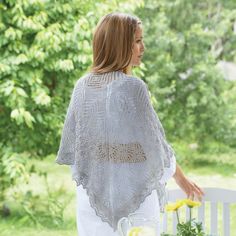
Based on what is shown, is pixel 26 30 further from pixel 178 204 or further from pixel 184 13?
pixel 178 204

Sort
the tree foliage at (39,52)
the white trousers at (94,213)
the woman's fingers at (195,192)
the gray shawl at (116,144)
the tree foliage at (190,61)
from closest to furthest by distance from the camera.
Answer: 1. the gray shawl at (116,144)
2. the white trousers at (94,213)
3. the woman's fingers at (195,192)
4. the tree foliage at (39,52)
5. the tree foliage at (190,61)

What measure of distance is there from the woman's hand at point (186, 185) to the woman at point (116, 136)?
45 mm

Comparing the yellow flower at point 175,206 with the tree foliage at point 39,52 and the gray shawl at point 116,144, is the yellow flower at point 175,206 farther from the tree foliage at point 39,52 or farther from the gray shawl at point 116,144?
the tree foliage at point 39,52

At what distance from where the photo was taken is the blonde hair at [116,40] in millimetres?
1994

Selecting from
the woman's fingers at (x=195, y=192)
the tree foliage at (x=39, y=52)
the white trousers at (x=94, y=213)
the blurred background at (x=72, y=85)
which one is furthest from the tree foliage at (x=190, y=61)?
the white trousers at (x=94, y=213)

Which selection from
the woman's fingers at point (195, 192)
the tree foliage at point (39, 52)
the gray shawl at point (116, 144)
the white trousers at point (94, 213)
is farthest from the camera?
the tree foliage at point (39, 52)

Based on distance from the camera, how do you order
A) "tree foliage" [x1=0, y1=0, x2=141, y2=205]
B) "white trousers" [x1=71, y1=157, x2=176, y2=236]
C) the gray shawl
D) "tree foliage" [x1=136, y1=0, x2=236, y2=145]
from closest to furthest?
the gray shawl → "white trousers" [x1=71, y1=157, x2=176, y2=236] → "tree foliage" [x1=0, y1=0, x2=141, y2=205] → "tree foliage" [x1=136, y1=0, x2=236, y2=145]

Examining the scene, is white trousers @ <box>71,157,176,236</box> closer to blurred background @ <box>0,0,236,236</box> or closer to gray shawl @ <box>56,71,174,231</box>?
gray shawl @ <box>56,71,174,231</box>

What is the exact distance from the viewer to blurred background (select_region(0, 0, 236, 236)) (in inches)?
122

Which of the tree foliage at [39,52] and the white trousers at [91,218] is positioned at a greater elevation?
the tree foliage at [39,52]

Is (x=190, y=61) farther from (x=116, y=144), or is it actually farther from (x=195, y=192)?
(x=116, y=144)

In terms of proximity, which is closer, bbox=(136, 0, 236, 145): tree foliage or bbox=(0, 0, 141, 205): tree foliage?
bbox=(0, 0, 141, 205): tree foliage

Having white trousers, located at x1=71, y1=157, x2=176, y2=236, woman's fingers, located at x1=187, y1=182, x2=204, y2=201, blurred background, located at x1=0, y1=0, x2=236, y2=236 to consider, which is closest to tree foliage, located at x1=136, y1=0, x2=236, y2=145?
blurred background, located at x1=0, y1=0, x2=236, y2=236

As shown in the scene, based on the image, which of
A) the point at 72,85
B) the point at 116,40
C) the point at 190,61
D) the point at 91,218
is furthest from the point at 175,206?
the point at 190,61
